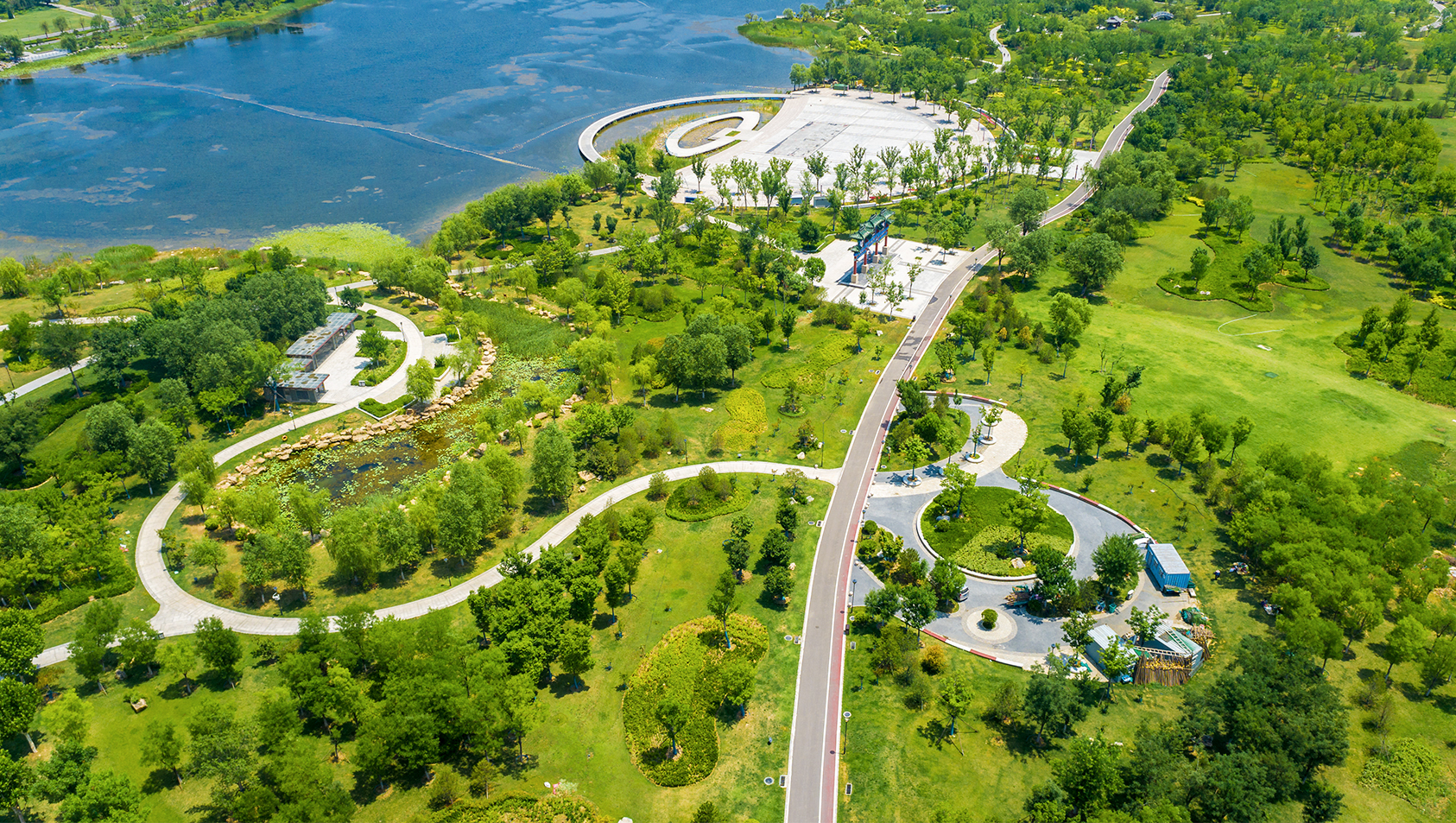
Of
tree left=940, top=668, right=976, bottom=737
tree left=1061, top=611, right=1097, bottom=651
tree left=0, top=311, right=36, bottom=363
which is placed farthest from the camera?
tree left=0, top=311, right=36, bottom=363

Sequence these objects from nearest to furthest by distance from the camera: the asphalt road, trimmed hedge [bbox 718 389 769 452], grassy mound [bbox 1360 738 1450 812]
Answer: grassy mound [bbox 1360 738 1450 812], the asphalt road, trimmed hedge [bbox 718 389 769 452]

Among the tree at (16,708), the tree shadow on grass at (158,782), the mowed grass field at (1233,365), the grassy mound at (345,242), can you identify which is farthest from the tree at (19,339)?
the mowed grass field at (1233,365)

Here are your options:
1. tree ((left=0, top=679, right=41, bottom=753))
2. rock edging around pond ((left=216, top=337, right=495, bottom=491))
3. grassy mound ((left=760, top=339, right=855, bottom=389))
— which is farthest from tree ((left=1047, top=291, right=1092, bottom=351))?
tree ((left=0, top=679, right=41, bottom=753))

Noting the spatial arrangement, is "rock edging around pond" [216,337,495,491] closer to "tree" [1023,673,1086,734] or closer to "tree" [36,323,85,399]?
"tree" [36,323,85,399]

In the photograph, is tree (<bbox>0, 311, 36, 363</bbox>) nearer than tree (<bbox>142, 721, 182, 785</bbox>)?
No

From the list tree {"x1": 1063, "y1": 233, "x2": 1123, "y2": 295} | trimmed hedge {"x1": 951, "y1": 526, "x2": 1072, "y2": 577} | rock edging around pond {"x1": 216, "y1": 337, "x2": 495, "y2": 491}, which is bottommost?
trimmed hedge {"x1": 951, "y1": 526, "x2": 1072, "y2": 577}

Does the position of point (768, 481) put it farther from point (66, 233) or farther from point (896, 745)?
point (66, 233)

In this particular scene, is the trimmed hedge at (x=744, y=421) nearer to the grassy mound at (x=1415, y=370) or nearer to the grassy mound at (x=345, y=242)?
the grassy mound at (x=345, y=242)

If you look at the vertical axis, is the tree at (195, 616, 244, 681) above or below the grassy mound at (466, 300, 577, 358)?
below

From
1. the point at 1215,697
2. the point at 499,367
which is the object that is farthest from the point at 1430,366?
the point at 499,367
